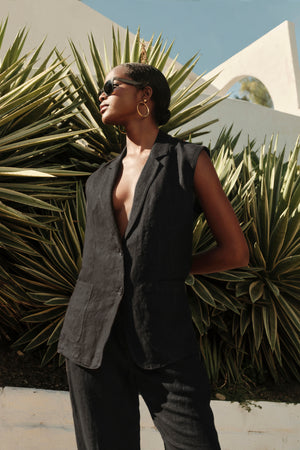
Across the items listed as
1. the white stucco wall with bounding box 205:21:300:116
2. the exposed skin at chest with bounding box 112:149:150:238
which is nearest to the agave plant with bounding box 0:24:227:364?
the exposed skin at chest with bounding box 112:149:150:238

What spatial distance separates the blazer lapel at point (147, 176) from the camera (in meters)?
1.28

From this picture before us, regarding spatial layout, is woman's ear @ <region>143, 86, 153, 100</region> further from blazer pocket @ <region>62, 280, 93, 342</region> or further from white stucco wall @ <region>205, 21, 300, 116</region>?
white stucco wall @ <region>205, 21, 300, 116</region>

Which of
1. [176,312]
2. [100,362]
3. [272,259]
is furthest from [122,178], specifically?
[272,259]

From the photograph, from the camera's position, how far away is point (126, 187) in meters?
1.39

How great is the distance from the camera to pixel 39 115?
3004 mm

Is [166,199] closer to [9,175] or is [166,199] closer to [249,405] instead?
[9,175]

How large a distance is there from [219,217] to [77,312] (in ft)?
1.60

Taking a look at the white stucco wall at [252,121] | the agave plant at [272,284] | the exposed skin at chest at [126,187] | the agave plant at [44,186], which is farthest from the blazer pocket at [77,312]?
the white stucco wall at [252,121]

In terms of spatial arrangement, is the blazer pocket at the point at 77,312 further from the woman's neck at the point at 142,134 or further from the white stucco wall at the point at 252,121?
the white stucco wall at the point at 252,121

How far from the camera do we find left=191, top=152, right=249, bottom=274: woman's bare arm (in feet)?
4.30

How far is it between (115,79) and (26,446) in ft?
→ 6.59

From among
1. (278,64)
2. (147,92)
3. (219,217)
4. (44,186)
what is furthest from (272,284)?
(278,64)

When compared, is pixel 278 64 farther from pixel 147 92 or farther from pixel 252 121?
pixel 147 92

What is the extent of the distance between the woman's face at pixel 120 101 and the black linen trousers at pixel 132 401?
1.96 ft
